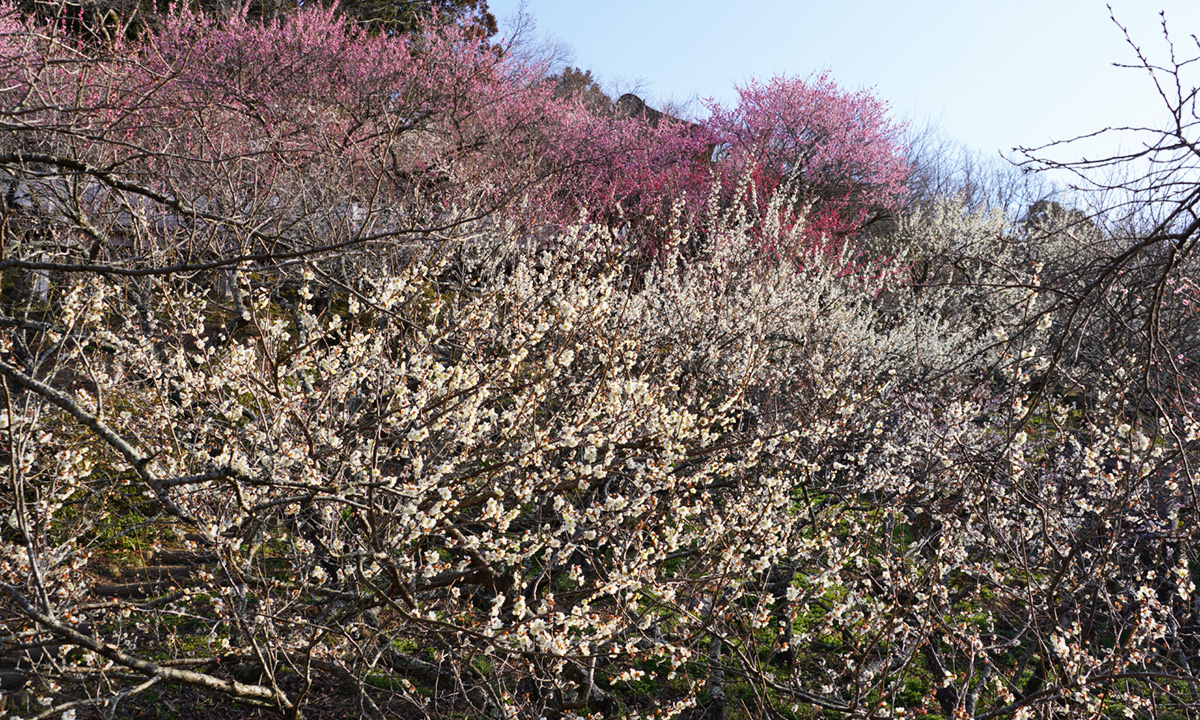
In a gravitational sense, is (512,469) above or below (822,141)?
below

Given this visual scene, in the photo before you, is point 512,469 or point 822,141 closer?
point 512,469

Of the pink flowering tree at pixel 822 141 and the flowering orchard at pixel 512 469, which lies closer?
the flowering orchard at pixel 512 469

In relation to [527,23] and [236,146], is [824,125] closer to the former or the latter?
[527,23]

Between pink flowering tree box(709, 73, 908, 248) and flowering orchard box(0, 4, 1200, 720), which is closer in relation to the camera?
flowering orchard box(0, 4, 1200, 720)

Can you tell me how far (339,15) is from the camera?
15.9m

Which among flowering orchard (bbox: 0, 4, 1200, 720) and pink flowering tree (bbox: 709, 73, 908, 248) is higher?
pink flowering tree (bbox: 709, 73, 908, 248)

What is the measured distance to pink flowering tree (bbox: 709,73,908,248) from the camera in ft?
52.6

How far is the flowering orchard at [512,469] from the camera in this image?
2.94 meters

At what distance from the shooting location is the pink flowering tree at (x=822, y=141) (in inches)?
631

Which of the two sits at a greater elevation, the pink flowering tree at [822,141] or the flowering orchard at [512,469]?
the pink flowering tree at [822,141]

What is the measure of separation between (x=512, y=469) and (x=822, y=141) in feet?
47.7

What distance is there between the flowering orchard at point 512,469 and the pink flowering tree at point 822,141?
6.16m

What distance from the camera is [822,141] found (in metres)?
16.5

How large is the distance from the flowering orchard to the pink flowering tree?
20.2 feet
